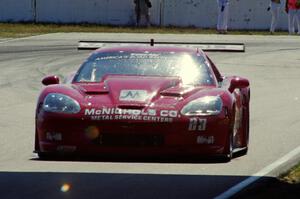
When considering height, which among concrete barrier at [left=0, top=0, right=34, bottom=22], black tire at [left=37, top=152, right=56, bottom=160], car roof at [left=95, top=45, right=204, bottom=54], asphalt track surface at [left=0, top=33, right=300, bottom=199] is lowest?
concrete barrier at [left=0, top=0, right=34, bottom=22]

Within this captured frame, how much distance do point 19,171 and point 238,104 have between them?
240 cm

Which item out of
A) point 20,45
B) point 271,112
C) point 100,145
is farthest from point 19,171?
point 20,45

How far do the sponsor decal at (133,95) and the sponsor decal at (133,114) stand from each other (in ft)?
0.65

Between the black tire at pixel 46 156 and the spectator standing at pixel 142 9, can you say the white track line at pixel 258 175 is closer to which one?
the black tire at pixel 46 156

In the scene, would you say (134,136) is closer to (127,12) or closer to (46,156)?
(46,156)

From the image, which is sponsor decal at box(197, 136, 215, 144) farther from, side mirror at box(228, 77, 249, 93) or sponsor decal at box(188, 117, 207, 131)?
side mirror at box(228, 77, 249, 93)

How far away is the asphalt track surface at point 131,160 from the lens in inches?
342

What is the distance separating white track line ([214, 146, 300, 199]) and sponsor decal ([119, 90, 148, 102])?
3.81ft

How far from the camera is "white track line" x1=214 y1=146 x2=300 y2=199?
27.7ft

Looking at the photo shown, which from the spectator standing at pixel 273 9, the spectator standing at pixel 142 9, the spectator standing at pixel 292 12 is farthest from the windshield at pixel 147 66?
the spectator standing at pixel 142 9

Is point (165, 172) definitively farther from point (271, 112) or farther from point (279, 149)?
point (271, 112)

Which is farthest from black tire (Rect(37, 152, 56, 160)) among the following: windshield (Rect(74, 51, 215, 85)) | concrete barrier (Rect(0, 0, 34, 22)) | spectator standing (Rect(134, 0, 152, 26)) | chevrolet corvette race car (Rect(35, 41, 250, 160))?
concrete barrier (Rect(0, 0, 34, 22))

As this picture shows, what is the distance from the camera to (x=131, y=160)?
354 inches

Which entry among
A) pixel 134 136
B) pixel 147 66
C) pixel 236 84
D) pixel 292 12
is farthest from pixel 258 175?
pixel 292 12
